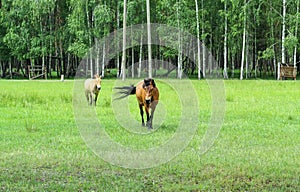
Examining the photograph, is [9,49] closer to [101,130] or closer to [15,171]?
[101,130]

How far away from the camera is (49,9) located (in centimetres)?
4100

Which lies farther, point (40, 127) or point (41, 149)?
point (40, 127)

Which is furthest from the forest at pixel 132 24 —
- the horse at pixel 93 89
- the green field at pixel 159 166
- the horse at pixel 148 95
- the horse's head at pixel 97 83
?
the horse at pixel 148 95

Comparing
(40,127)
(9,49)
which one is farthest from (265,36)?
(40,127)

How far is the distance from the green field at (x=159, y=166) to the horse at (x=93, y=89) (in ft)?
4.52

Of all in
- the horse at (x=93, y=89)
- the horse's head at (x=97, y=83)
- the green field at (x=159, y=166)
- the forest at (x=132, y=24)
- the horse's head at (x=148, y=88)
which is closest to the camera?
the green field at (x=159, y=166)

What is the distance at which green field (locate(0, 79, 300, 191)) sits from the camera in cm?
581

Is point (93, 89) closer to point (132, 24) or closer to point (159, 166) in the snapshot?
point (159, 166)

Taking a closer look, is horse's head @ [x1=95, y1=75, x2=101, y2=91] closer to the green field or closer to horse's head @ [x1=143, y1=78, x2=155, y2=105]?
the green field

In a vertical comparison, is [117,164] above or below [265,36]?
below

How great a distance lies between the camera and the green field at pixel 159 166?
19.1 feet

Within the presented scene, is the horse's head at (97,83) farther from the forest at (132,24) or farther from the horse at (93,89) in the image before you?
the forest at (132,24)

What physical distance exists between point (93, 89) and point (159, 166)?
311 inches

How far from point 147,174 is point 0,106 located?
32.7ft
